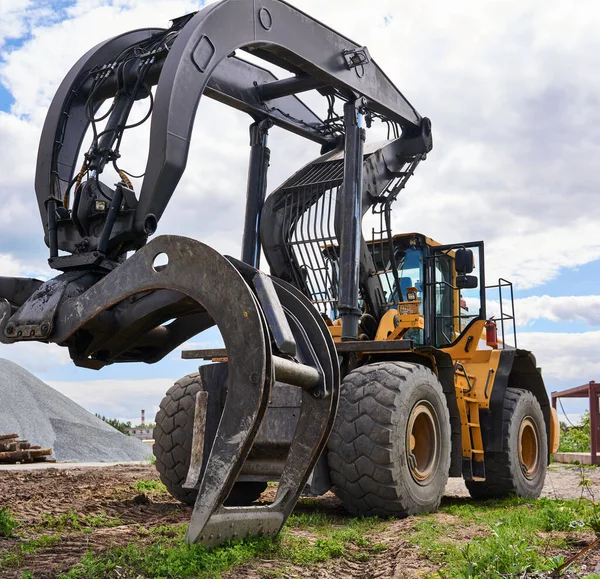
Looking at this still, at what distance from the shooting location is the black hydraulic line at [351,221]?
7.12 metres

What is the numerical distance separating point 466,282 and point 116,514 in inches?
165

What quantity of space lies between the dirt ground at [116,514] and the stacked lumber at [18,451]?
214cm

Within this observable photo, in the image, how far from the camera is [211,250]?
154 inches

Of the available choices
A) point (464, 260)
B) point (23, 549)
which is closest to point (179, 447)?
point (23, 549)

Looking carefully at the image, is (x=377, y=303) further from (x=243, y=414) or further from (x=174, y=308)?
(x=243, y=414)

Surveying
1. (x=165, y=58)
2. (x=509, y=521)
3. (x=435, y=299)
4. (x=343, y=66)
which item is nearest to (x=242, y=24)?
(x=165, y=58)

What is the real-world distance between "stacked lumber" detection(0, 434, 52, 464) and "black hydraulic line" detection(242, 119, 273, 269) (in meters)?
7.68

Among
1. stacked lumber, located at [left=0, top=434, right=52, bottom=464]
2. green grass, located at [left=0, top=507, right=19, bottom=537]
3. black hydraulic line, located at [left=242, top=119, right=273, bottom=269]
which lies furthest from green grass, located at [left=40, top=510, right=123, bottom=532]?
stacked lumber, located at [left=0, top=434, right=52, bottom=464]

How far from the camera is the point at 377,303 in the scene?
8.03m

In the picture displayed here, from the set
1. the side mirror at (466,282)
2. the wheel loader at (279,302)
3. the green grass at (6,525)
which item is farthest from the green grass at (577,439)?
the green grass at (6,525)

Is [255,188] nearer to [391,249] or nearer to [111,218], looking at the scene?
[391,249]

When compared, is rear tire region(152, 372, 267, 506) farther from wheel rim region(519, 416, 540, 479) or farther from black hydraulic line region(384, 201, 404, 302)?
wheel rim region(519, 416, 540, 479)

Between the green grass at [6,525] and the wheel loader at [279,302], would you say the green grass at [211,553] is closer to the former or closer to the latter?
the wheel loader at [279,302]

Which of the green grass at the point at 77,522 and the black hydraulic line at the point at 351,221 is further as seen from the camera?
the black hydraulic line at the point at 351,221
